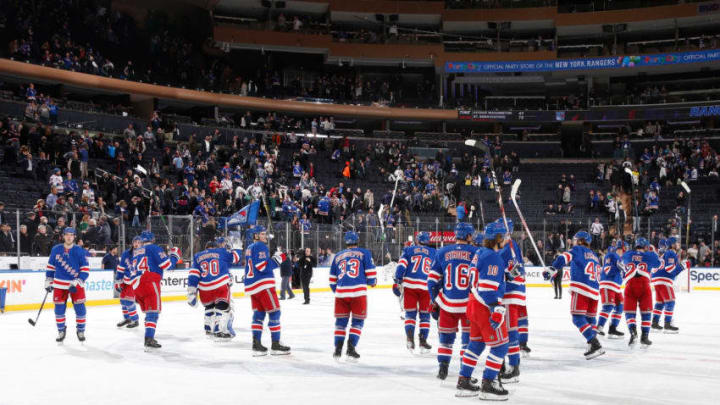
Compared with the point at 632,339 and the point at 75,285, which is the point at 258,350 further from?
the point at 632,339

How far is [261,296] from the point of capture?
11242 mm

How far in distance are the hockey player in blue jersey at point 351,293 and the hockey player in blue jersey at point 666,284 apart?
612 centimetres

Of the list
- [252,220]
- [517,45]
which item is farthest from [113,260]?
[517,45]

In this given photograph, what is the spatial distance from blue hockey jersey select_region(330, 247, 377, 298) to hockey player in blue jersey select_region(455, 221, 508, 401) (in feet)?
9.89

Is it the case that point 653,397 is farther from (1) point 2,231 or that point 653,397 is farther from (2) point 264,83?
(2) point 264,83

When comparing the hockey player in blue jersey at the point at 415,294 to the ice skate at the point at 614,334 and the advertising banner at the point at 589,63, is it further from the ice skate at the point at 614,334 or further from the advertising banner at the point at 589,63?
the advertising banner at the point at 589,63

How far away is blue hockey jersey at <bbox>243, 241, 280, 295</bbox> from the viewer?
446 inches

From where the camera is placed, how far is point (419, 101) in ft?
156

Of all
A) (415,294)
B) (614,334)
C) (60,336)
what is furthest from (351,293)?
(614,334)

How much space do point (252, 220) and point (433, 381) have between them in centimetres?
1472

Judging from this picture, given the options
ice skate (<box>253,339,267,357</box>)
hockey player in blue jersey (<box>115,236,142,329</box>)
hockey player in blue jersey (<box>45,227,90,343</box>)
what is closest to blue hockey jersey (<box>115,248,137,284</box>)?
hockey player in blue jersey (<box>115,236,142,329</box>)

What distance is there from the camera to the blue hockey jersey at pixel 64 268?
12.6 m

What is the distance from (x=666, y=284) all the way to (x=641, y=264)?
6.24 ft

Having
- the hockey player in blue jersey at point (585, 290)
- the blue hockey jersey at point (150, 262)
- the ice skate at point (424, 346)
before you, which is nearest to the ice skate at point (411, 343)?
the ice skate at point (424, 346)
